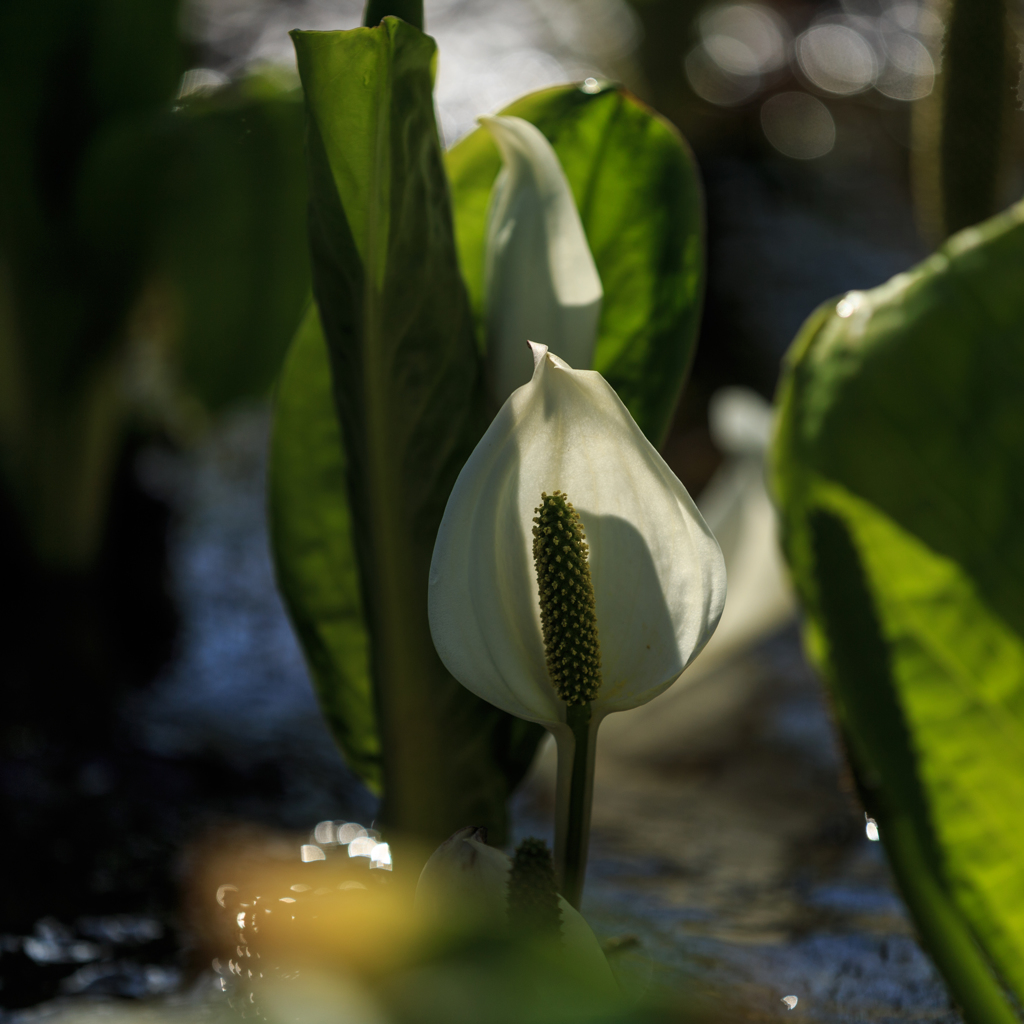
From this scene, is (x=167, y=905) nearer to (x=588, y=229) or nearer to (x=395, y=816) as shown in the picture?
(x=395, y=816)

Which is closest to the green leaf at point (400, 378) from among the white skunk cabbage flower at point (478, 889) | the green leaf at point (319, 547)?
the green leaf at point (319, 547)

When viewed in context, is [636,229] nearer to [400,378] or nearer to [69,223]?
[400,378]

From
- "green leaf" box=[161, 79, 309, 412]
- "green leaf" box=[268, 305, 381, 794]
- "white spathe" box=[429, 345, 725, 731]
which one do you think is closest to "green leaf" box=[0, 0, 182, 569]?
"green leaf" box=[161, 79, 309, 412]

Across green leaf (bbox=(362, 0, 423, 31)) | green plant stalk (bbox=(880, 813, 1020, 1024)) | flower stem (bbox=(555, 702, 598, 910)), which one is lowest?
green plant stalk (bbox=(880, 813, 1020, 1024))

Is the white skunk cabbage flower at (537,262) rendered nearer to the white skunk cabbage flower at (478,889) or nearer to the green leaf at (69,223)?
the white skunk cabbage flower at (478,889)

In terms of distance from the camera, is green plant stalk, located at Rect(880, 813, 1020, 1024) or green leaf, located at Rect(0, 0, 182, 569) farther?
green leaf, located at Rect(0, 0, 182, 569)

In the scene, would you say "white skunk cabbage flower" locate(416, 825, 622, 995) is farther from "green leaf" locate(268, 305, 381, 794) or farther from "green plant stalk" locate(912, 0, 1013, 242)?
"green plant stalk" locate(912, 0, 1013, 242)
